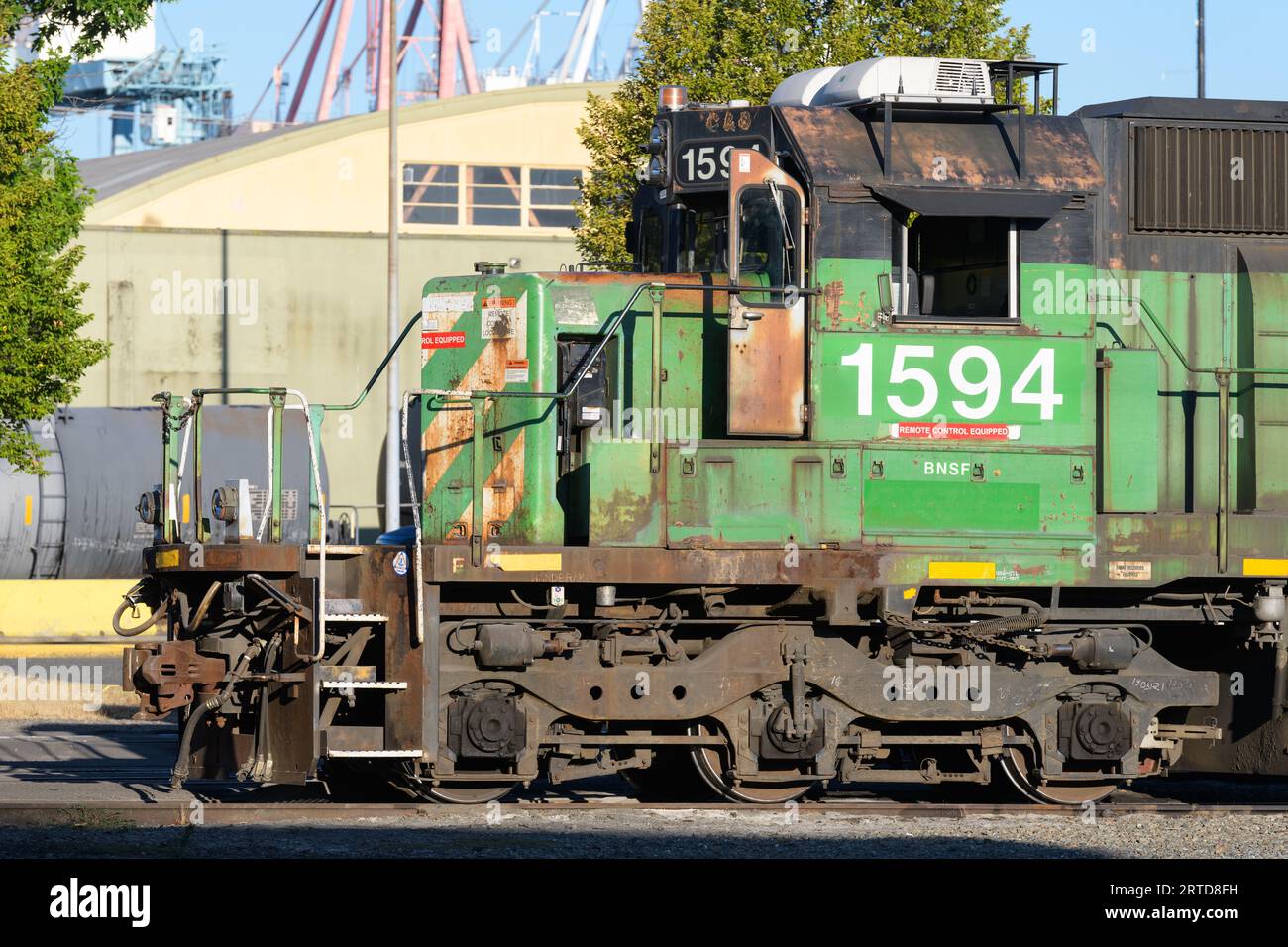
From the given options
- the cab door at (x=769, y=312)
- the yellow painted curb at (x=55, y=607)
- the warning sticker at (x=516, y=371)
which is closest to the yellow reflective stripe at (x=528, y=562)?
the warning sticker at (x=516, y=371)

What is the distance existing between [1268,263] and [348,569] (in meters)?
6.40

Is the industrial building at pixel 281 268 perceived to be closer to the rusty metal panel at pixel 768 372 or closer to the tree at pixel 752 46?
the tree at pixel 752 46

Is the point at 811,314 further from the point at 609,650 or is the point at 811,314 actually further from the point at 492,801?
the point at 492,801

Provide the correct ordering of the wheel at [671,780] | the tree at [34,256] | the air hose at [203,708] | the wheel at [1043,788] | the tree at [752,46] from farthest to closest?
the tree at [752,46]
the tree at [34,256]
the wheel at [671,780]
the wheel at [1043,788]
the air hose at [203,708]

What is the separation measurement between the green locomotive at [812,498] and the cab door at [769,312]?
0.02 meters

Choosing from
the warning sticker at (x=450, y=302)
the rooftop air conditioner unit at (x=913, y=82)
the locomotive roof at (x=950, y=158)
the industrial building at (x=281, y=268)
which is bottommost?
the warning sticker at (x=450, y=302)

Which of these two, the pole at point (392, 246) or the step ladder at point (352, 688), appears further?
the pole at point (392, 246)

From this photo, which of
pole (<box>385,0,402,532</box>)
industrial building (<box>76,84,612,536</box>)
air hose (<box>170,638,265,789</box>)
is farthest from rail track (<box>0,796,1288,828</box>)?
industrial building (<box>76,84,612,536</box>)

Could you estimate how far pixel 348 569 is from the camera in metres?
10.3

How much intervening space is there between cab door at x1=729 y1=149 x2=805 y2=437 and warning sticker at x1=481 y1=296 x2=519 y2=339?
1.41 m

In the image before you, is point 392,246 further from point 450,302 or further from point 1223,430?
point 1223,430

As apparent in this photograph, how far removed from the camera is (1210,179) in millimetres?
11133

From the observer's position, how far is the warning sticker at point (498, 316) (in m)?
10.4
